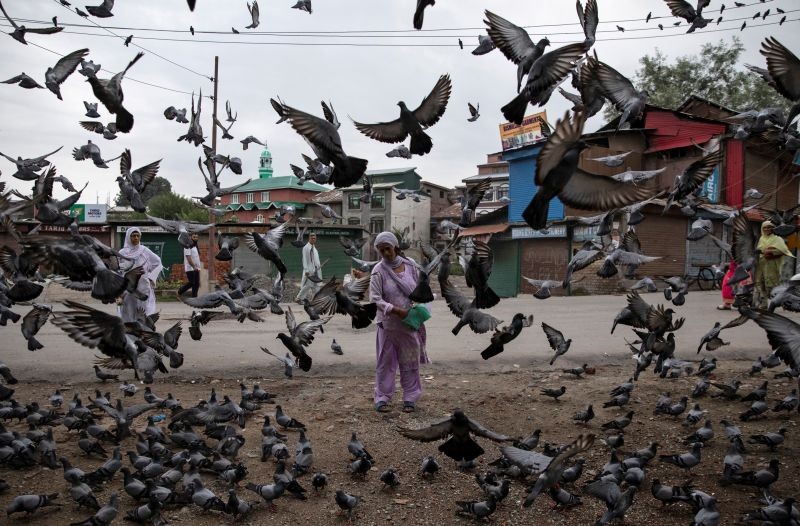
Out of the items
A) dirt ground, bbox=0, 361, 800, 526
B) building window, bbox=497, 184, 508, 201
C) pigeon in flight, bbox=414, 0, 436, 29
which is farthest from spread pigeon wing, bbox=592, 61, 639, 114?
building window, bbox=497, 184, 508, 201

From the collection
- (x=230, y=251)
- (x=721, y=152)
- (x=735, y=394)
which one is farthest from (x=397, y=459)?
(x=735, y=394)

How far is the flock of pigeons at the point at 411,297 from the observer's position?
10.2 feet

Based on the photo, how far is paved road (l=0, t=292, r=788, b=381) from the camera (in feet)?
21.2

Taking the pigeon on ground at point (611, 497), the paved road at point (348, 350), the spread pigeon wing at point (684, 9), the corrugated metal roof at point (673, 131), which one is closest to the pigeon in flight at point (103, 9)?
the paved road at point (348, 350)

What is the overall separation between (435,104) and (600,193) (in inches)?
73.8

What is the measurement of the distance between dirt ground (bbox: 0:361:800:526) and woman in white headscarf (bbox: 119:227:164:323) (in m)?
0.89

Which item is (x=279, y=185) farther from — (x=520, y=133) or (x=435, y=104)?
(x=435, y=104)

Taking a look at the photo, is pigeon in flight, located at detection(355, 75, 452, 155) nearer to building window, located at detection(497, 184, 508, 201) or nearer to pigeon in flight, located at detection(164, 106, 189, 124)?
pigeon in flight, located at detection(164, 106, 189, 124)

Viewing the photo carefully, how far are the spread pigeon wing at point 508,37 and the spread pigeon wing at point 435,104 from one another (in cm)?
63

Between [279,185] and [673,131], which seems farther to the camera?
[279,185]

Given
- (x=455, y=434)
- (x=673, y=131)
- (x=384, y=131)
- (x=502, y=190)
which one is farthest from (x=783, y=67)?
(x=502, y=190)

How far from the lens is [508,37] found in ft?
12.8

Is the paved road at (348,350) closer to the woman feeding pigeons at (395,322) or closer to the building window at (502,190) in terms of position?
the woman feeding pigeons at (395,322)

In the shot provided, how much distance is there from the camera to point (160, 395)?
541cm
